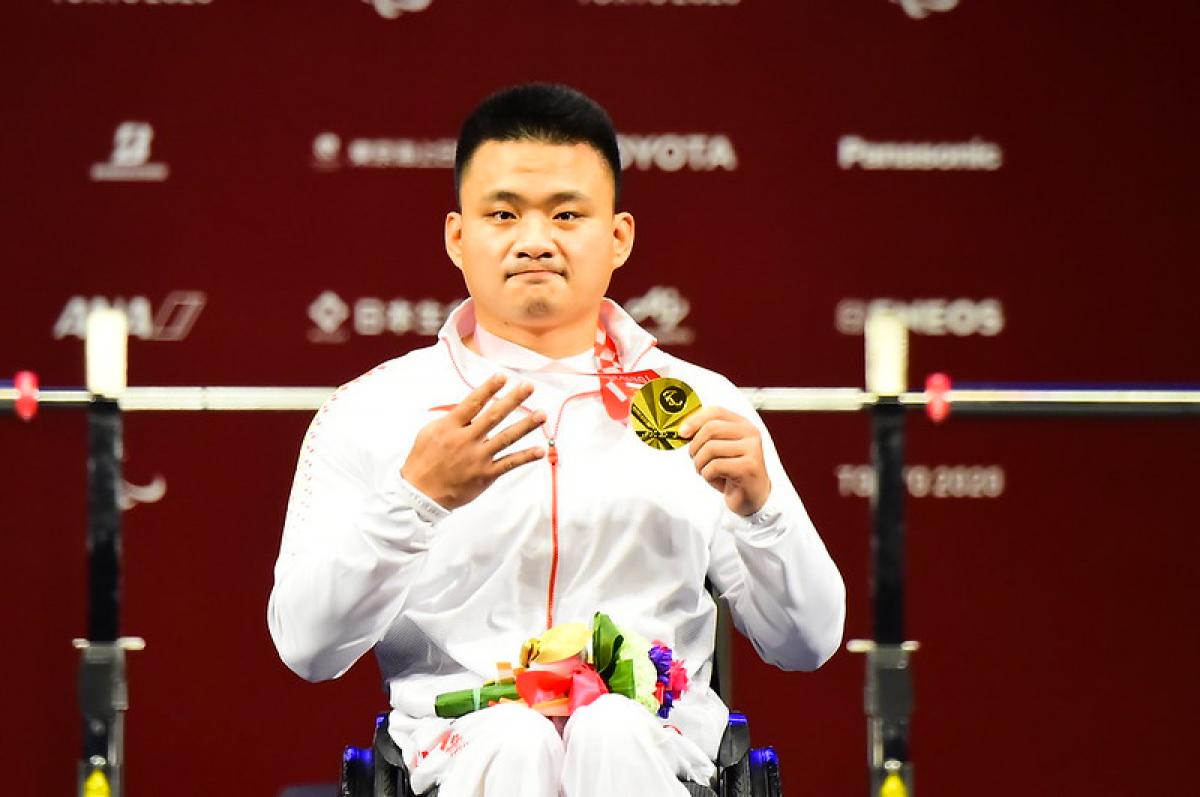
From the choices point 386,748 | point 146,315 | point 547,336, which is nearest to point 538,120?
point 547,336

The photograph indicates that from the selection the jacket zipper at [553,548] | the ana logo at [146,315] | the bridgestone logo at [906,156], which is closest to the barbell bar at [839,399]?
the jacket zipper at [553,548]

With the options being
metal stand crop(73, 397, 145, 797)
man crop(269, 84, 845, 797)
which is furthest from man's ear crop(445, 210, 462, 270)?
metal stand crop(73, 397, 145, 797)

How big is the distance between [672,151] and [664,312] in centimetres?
35

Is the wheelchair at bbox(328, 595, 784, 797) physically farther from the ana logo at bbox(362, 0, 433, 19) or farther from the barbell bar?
the ana logo at bbox(362, 0, 433, 19)

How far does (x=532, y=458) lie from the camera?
2422 millimetres

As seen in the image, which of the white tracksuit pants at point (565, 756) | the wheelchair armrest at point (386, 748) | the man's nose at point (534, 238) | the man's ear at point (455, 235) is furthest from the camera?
the man's ear at point (455, 235)

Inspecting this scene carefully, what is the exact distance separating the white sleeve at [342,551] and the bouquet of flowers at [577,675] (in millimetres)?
157

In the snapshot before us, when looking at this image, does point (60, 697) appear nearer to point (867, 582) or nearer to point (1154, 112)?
point (867, 582)

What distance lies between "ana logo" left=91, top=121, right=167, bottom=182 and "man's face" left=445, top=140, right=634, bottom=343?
1.54 meters

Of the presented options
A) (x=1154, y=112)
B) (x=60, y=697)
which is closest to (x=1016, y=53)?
(x=1154, y=112)

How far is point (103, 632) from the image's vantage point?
9.16 feet

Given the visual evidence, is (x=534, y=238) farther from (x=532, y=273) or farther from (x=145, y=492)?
(x=145, y=492)

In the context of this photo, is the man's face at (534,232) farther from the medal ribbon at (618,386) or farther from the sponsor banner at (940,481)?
Answer: the sponsor banner at (940,481)

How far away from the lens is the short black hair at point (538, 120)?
275 centimetres
